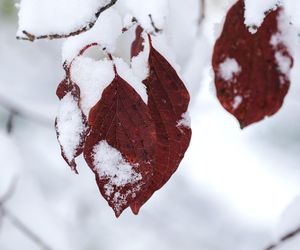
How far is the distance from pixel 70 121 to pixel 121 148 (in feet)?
0.21

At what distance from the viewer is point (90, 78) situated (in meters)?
0.56

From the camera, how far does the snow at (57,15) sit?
54 centimetres

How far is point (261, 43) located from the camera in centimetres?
58

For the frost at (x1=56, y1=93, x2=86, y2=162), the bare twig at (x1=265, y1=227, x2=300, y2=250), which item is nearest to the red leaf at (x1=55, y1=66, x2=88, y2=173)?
the frost at (x1=56, y1=93, x2=86, y2=162)

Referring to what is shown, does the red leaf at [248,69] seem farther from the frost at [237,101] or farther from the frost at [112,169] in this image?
the frost at [112,169]

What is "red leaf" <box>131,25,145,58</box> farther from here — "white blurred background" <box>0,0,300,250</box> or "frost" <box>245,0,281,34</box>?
"white blurred background" <box>0,0,300,250</box>

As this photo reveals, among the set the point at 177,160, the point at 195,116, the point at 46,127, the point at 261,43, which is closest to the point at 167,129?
the point at 177,160

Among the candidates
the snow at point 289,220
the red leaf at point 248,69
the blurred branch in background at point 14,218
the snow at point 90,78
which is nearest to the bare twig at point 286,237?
the snow at point 289,220

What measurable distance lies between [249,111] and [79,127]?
177mm

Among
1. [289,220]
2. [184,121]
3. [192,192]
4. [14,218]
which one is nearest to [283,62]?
[184,121]

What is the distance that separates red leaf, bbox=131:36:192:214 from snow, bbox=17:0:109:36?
0.32 feet

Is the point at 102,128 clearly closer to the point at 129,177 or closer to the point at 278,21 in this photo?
the point at 129,177

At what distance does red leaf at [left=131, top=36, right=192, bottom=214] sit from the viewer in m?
0.54

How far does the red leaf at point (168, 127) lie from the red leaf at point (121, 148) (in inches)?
0.5
